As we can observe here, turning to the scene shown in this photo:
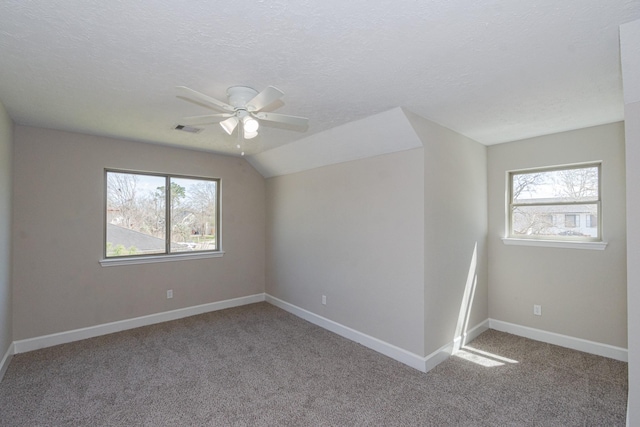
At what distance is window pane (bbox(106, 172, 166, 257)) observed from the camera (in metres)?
3.96

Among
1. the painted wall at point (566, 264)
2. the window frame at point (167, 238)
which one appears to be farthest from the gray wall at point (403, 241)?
the window frame at point (167, 238)

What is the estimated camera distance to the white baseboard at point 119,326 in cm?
335

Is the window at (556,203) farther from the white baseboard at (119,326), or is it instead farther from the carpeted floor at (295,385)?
the white baseboard at (119,326)

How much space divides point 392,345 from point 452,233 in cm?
136

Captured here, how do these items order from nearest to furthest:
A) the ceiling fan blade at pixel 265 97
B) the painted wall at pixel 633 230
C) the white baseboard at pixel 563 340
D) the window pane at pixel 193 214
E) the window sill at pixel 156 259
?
1. the painted wall at pixel 633 230
2. the ceiling fan blade at pixel 265 97
3. the white baseboard at pixel 563 340
4. the window sill at pixel 156 259
5. the window pane at pixel 193 214

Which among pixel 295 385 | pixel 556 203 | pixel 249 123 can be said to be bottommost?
pixel 295 385

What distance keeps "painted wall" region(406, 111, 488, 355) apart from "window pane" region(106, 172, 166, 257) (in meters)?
3.54

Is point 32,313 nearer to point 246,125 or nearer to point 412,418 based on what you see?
point 246,125

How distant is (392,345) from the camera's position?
3.21 meters

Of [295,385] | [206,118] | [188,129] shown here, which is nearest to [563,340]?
[295,385]

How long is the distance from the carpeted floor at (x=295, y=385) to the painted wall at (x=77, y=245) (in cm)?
44

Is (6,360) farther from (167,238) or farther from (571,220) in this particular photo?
(571,220)

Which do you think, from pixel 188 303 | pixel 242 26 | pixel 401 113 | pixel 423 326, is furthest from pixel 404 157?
pixel 188 303

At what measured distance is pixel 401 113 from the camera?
275 centimetres
